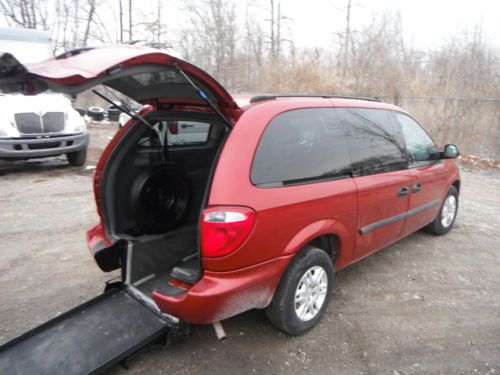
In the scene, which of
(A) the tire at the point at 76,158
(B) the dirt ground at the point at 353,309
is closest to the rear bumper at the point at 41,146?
(A) the tire at the point at 76,158

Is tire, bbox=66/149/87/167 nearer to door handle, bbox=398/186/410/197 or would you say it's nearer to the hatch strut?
the hatch strut

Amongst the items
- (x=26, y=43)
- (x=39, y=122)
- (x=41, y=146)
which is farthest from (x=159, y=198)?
(x=26, y=43)

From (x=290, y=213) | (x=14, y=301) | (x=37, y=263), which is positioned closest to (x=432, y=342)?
(x=290, y=213)

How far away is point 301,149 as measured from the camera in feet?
9.02

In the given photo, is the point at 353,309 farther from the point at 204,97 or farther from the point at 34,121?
the point at 34,121

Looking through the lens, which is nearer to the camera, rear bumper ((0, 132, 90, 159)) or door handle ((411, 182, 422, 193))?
door handle ((411, 182, 422, 193))

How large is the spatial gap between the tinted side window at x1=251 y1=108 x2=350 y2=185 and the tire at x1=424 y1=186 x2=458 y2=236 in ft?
7.92

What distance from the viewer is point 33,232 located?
4980mm

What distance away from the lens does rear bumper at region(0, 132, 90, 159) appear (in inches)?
296

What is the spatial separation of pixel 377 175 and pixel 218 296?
1838mm

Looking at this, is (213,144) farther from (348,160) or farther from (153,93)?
(348,160)

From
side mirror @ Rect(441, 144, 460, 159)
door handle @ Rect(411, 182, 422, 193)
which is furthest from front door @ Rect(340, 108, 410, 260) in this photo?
side mirror @ Rect(441, 144, 460, 159)

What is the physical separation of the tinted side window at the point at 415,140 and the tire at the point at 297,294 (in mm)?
1733

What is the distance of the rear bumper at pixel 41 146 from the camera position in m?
7.51
